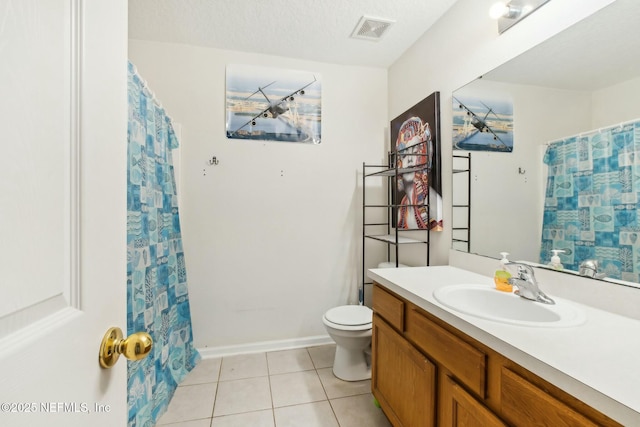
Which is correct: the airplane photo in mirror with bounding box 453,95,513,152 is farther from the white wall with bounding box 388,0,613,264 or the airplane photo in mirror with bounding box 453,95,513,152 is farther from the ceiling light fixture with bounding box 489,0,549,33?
the ceiling light fixture with bounding box 489,0,549,33

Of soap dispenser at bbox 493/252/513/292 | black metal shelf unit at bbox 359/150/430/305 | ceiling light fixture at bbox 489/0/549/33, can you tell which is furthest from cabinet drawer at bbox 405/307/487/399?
ceiling light fixture at bbox 489/0/549/33

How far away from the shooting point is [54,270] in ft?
1.23

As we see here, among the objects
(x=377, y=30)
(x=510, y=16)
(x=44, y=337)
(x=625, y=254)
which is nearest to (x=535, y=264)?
(x=625, y=254)

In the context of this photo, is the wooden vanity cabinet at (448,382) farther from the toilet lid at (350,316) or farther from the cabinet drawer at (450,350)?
the toilet lid at (350,316)

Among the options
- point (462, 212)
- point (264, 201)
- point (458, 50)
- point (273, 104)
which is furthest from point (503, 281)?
point (273, 104)

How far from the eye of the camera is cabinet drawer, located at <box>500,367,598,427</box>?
0.63 meters

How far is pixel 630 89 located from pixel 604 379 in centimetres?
100

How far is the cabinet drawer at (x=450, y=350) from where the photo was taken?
0.87m

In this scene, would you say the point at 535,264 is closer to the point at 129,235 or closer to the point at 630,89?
the point at 630,89

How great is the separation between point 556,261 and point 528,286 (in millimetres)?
199

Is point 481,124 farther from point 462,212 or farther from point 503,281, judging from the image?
point 503,281

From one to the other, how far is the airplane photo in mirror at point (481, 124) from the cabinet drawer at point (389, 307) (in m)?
0.95

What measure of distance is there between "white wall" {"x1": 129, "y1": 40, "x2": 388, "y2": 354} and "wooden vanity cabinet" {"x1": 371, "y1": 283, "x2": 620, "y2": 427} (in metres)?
0.98

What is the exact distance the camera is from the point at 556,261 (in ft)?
3.95
